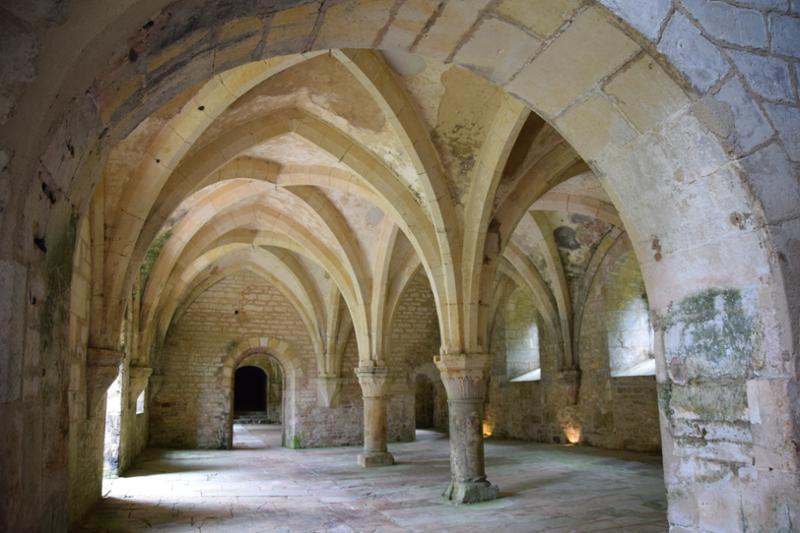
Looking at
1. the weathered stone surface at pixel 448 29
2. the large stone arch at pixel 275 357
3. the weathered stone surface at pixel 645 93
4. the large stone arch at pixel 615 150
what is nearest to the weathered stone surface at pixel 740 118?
the large stone arch at pixel 615 150

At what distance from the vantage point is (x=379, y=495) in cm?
723

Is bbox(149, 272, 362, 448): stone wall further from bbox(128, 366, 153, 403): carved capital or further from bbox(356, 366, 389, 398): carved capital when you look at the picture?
bbox(356, 366, 389, 398): carved capital

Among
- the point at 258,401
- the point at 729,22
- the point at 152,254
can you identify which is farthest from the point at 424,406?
the point at 729,22

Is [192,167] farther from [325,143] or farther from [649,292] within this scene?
[649,292]

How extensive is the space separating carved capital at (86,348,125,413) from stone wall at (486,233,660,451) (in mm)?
8287

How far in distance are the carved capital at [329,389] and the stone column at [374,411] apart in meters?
3.79

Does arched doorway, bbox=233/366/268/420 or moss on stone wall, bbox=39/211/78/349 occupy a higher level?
moss on stone wall, bbox=39/211/78/349

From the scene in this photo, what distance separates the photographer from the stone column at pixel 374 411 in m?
10.3

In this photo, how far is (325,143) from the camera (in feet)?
23.1

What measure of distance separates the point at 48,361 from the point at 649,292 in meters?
2.19

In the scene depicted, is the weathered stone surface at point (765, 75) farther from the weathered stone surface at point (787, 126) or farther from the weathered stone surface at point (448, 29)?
the weathered stone surface at point (448, 29)

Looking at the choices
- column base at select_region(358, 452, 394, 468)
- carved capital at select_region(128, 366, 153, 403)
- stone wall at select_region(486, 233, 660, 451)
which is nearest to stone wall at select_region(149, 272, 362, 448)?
carved capital at select_region(128, 366, 153, 403)

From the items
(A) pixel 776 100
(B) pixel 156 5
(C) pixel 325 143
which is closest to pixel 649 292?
(A) pixel 776 100

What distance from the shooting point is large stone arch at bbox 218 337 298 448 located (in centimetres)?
1391
